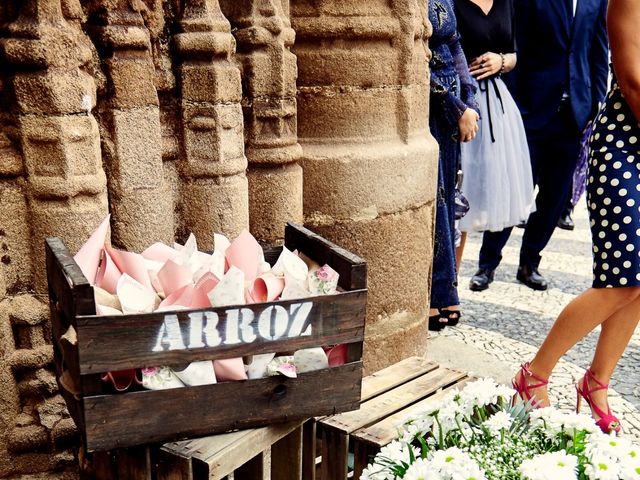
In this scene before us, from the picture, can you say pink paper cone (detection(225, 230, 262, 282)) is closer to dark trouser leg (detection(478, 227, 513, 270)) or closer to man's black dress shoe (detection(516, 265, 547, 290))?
dark trouser leg (detection(478, 227, 513, 270))

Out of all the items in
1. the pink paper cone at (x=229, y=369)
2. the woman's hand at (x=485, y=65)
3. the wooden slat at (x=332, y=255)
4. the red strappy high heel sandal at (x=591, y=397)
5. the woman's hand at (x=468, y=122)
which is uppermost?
the woman's hand at (x=485, y=65)

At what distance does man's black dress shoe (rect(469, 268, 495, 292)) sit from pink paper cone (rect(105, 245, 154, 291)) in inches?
140

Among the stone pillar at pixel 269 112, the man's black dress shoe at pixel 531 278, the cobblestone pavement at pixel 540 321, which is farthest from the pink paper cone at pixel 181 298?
the man's black dress shoe at pixel 531 278

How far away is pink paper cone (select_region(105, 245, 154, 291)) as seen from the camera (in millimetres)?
1623

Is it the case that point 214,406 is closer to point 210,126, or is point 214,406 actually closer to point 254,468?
point 254,468

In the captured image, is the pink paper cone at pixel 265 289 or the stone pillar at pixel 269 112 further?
the stone pillar at pixel 269 112

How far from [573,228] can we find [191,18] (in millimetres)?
5587

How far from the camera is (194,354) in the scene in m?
1.46

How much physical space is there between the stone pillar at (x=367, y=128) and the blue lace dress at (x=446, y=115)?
557mm

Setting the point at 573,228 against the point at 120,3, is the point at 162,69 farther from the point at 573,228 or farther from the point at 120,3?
the point at 573,228

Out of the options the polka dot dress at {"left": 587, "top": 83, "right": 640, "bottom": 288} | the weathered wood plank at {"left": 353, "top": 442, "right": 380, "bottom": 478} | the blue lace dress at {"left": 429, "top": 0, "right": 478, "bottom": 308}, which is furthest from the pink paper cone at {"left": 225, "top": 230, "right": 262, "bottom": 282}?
the blue lace dress at {"left": 429, "top": 0, "right": 478, "bottom": 308}

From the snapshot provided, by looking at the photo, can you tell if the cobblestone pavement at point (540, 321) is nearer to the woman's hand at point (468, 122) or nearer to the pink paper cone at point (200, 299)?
the woman's hand at point (468, 122)

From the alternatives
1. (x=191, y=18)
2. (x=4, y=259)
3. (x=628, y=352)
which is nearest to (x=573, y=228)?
(x=628, y=352)

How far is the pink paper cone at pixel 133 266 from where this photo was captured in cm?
162
